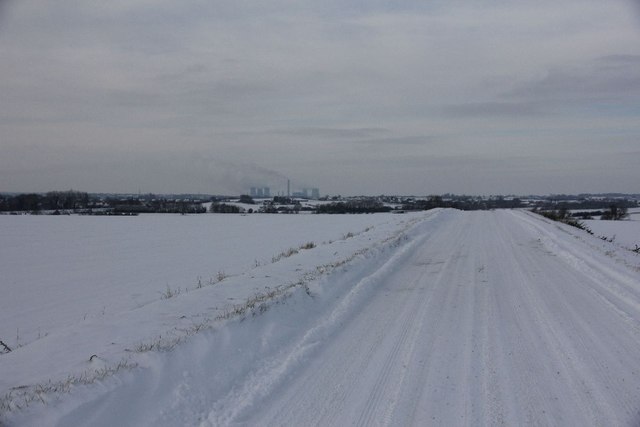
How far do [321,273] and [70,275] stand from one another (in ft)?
41.4

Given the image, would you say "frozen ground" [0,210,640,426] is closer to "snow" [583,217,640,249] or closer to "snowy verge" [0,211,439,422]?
"snowy verge" [0,211,439,422]

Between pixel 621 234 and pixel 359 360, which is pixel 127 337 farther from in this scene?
pixel 621 234

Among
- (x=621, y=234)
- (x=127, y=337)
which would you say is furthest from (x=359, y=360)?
(x=621, y=234)

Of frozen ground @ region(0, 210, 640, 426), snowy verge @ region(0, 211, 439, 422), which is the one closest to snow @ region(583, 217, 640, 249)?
frozen ground @ region(0, 210, 640, 426)

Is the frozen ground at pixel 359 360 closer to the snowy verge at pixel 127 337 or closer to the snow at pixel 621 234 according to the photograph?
the snowy verge at pixel 127 337

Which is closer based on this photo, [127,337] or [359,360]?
[359,360]

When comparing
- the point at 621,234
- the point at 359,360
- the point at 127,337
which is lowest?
the point at 621,234

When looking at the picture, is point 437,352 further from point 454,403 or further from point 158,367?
point 158,367

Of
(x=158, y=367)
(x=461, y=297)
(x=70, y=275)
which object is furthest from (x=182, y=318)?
(x=70, y=275)

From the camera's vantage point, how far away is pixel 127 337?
647 centimetres

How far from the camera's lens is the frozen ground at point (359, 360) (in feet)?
14.4

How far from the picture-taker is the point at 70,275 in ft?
60.5

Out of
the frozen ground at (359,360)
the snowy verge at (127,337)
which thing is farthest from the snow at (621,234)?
the snowy verge at (127,337)

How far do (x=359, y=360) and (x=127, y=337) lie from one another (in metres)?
3.28
